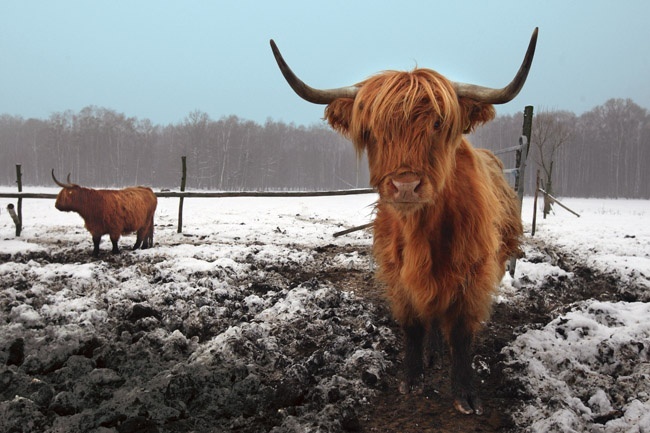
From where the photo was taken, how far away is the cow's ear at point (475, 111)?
2.24 meters

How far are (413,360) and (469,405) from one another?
1.42ft

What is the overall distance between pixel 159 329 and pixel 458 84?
3021 mm

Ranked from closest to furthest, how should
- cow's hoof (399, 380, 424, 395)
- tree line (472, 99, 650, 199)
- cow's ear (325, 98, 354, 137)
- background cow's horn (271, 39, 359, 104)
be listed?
background cow's horn (271, 39, 359, 104), cow's ear (325, 98, 354, 137), cow's hoof (399, 380, 424, 395), tree line (472, 99, 650, 199)

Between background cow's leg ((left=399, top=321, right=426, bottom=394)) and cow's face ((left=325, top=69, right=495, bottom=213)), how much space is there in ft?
3.59

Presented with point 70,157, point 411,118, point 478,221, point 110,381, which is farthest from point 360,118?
point 70,157

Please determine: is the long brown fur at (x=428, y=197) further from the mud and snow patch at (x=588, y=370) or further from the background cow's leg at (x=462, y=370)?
the mud and snow patch at (x=588, y=370)

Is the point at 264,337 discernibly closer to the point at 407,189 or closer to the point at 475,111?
the point at 407,189

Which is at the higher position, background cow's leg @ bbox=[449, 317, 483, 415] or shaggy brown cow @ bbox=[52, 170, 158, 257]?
shaggy brown cow @ bbox=[52, 170, 158, 257]

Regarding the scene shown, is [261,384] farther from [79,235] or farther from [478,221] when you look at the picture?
[79,235]

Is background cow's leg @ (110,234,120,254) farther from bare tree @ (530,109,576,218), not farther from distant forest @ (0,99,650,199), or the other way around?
distant forest @ (0,99,650,199)

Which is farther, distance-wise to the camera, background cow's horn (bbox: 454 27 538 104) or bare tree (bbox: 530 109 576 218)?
bare tree (bbox: 530 109 576 218)

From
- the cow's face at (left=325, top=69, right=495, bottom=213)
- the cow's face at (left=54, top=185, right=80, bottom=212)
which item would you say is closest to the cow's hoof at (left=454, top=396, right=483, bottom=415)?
the cow's face at (left=325, top=69, right=495, bottom=213)

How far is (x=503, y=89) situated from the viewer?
6.66 ft

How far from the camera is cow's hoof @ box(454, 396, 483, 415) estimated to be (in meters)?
2.33
